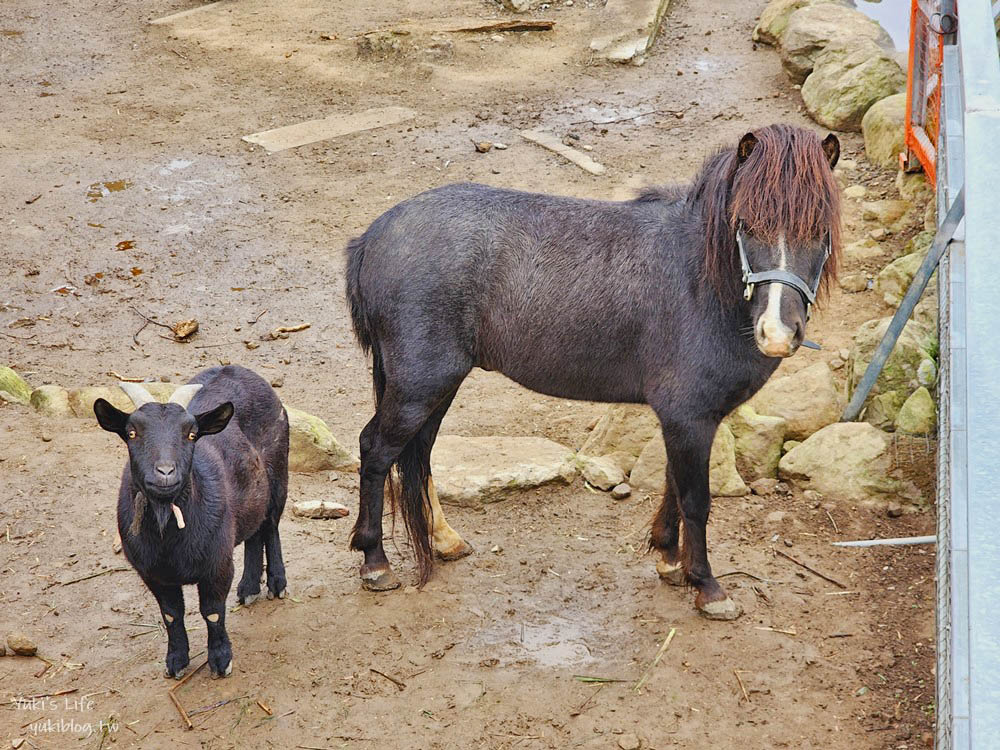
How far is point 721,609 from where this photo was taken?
5.21 m

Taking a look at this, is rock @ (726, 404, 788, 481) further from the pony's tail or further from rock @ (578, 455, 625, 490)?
the pony's tail

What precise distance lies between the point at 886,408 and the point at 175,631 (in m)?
4.21

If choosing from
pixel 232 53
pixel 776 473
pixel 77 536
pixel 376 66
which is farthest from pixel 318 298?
pixel 232 53

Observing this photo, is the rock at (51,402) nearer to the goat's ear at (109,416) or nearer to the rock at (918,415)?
the goat's ear at (109,416)

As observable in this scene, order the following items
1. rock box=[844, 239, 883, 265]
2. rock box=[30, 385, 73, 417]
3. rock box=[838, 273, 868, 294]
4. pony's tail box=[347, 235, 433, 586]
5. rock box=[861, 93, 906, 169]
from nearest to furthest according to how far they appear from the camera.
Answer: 1. pony's tail box=[347, 235, 433, 586]
2. rock box=[30, 385, 73, 417]
3. rock box=[838, 273, 868, 294]
4. rock box=[844, 239, 883, 265]
5. rock box=[861, 93, 906, 169]

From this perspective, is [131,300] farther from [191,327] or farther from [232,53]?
[232,53]

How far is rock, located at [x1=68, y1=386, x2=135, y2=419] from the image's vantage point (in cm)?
693

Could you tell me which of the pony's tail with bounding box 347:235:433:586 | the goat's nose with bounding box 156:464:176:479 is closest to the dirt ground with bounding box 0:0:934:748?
the pony's tail with bounding box 347:235:433:586

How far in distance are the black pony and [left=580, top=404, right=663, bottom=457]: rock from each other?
119 centimetres

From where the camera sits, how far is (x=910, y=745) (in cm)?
428

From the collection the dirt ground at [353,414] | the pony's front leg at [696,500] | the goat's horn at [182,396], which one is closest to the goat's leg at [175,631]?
the dirt ground at [353,414]

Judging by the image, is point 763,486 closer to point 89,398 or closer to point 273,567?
point 273,567

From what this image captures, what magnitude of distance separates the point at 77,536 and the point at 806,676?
3899 mm

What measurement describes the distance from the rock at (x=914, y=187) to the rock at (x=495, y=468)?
431 centimetres
